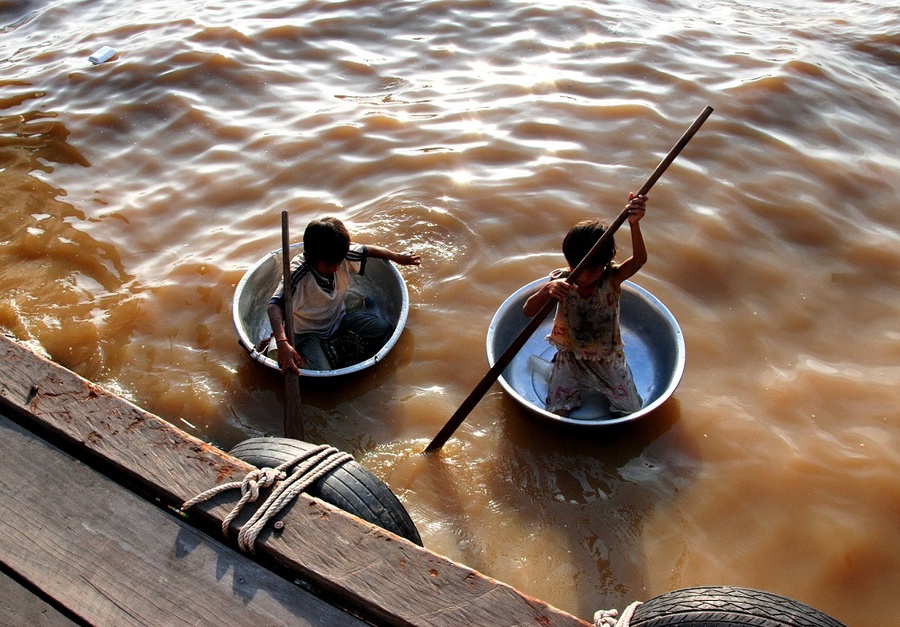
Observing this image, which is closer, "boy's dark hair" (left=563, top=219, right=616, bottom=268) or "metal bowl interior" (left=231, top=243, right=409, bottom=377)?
Result: "boy's dark hair" (left=563, top=219, right=616, bottom=268)

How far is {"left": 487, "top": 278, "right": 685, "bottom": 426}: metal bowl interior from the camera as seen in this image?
10.5 ft

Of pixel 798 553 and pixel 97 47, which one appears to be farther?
pixel 97 47

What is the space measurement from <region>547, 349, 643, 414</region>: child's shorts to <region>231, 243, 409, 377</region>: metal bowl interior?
85 centimetres

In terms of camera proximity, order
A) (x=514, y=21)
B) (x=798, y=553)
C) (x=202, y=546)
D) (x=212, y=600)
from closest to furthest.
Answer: (x=212, y=600), (x=202, y=546), (x=798, y=553), (x=514, y=21)

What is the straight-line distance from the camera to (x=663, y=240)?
162 inches

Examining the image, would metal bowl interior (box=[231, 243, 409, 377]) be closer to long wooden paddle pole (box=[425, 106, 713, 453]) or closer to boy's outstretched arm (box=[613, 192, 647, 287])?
long wooden paddle pole (box=[425, 106, 713, 453])

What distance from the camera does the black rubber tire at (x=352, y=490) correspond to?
2080 millimetres

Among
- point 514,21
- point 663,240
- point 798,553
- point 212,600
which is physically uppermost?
point 514,21

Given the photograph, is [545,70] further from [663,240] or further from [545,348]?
[545,348]

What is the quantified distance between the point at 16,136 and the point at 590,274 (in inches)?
210

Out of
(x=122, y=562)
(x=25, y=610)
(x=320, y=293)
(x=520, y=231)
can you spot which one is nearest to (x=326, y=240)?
(x=320, y=293)

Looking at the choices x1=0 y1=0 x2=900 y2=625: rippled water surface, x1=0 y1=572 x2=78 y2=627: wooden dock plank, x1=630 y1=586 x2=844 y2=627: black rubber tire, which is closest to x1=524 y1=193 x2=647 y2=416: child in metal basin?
x1=0 y1=0 x2=900 y2=625: rippled water surface

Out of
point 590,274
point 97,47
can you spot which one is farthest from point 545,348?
point 97,47

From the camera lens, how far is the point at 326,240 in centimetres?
313
